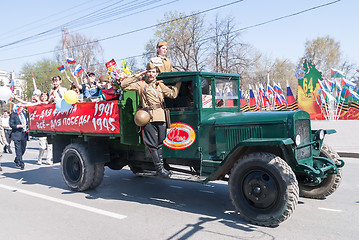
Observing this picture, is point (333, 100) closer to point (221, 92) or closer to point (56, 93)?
A: point (221, 92)

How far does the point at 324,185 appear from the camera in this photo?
16.8 feet

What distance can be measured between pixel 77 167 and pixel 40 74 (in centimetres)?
4117

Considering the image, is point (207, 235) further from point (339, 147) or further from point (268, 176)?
point (339, 147)

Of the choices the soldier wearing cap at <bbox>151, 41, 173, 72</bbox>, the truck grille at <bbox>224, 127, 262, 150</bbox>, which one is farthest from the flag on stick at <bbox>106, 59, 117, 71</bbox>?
the truck grille at <bbox>224, 127, 262, 150</bbox>

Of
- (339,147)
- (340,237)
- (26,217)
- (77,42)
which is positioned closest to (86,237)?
(26,217)

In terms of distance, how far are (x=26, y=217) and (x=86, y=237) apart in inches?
55.3

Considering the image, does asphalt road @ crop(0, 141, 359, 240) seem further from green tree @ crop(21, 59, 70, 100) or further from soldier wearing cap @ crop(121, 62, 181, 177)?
green tree @ crop(21, 59, 70, 100)

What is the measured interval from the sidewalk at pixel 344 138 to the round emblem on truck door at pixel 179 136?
750cm

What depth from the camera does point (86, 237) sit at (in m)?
3.90

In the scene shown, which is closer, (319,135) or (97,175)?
(319,135)

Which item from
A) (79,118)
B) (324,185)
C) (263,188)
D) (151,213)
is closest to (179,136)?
(151,213)

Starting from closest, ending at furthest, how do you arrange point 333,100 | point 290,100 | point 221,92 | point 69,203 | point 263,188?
1. point 263,188
2. point 221,92
3. point 69,203
4. point 333,100
5. point 290,100

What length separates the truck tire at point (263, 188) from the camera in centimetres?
A: 395

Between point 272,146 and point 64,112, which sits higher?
point 64,112
